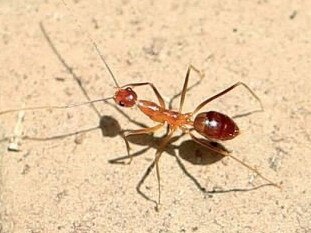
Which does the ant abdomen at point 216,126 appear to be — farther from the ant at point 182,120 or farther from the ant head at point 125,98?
the ant head at point 125,98

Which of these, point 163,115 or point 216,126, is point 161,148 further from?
point 216,126

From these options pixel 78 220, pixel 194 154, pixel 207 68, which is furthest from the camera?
pixel 207 68

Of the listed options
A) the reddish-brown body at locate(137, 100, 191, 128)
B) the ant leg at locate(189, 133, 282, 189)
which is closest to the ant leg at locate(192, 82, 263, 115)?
the reddish-brown body at locate(137, 100, 191, 128)

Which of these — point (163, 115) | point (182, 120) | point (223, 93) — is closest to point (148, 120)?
point (163, 115)

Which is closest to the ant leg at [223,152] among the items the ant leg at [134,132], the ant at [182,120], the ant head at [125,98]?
the ant at [182,120]

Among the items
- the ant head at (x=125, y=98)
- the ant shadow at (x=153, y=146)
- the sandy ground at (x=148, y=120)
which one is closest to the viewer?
the sandy ground at (x=148, y=120)

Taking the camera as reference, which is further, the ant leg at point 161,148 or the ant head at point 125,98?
the ant head at point 125,98

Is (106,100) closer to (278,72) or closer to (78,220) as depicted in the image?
(78,220)

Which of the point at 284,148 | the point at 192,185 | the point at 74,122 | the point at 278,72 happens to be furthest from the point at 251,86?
the point at 74,122
